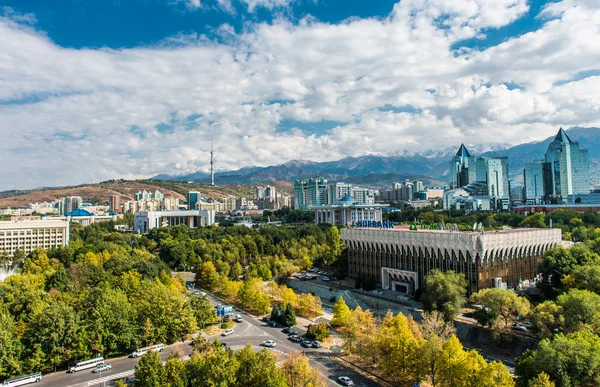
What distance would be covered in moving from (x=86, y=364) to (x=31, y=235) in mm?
88393

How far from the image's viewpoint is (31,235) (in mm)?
114500

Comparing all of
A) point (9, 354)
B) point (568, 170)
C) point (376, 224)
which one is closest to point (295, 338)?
point (9, 354)

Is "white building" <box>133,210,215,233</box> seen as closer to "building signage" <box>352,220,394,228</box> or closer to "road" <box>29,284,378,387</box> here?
"building signage" <box>352,220,394,228</box>

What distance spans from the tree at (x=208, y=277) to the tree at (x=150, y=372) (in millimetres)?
42187

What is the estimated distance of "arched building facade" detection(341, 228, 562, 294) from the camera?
183ft

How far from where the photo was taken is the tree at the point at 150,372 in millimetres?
31453

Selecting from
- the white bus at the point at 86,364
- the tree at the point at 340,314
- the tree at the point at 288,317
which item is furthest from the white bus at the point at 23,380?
the tree at the point at 340,314

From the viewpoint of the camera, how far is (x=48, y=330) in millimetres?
40906

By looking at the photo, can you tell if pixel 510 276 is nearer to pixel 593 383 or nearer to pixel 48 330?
pixel 593 383

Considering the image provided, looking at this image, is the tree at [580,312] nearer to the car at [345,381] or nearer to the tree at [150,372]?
the car at [345,381]

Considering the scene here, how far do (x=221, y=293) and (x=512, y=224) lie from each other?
263 feet

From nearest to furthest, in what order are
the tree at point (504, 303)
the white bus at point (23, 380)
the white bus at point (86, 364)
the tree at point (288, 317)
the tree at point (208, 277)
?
the white bus at point (23, 380), the white bus at point (86, 364), the tree at point (504, 303), the tree at point (288, 317), the tree at point (208, 277)

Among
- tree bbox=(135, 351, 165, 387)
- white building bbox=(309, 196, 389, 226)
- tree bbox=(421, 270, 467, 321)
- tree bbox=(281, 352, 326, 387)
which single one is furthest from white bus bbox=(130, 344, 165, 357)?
white building bbox=(309, 196, 389, 226)

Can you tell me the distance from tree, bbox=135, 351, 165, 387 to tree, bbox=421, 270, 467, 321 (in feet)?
102
